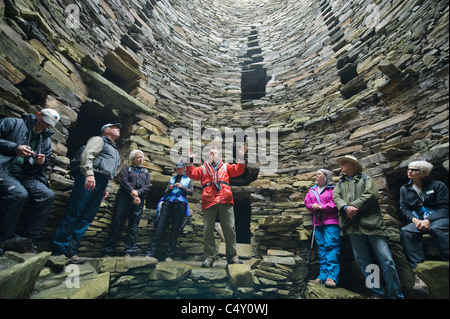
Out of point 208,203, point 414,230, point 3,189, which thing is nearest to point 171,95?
point 208,203

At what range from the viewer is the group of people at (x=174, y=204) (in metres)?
2.01

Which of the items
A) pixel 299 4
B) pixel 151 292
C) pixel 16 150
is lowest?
pixel 151 292

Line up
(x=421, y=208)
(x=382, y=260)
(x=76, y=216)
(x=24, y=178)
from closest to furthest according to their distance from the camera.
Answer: (x=421, y=208)
(x=24, y=178)
(x=382, y=260)
(x=76, y=216)

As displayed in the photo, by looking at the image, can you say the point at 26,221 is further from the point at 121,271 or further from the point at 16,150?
the point at 121,271

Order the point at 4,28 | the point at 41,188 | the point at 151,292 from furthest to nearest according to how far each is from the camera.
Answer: the point at 151,292
the point at 4,28
the point at 41,188

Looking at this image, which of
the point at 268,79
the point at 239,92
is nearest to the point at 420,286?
the point at 239,92

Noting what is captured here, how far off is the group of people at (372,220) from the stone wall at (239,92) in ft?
1.50

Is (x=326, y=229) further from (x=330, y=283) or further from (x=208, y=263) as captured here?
(x=208, y=263)

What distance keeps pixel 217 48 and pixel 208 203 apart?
771cm

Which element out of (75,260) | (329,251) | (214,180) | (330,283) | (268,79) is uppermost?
(268,79)

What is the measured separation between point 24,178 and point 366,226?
4287mm

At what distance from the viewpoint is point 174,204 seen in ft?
11.6

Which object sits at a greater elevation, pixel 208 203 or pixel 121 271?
pixel 208 203

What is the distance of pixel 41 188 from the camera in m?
2.26
